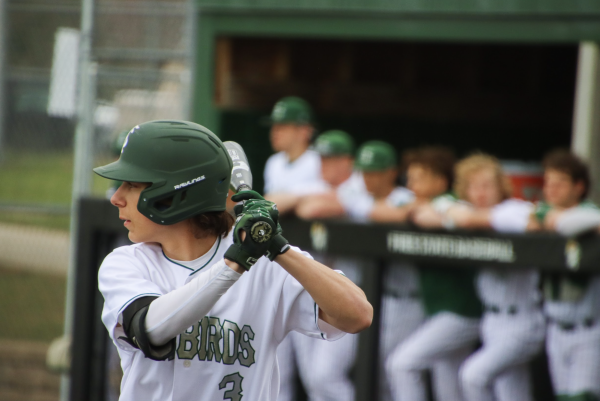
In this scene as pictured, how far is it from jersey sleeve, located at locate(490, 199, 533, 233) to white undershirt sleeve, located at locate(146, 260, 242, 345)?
2396 mm

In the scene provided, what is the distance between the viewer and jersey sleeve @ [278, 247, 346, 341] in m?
1.96

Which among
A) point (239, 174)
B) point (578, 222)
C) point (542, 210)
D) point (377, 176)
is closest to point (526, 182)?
point (377, 176)

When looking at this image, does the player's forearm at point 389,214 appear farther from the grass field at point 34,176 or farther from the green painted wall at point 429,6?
the green painted wall at point 429,6

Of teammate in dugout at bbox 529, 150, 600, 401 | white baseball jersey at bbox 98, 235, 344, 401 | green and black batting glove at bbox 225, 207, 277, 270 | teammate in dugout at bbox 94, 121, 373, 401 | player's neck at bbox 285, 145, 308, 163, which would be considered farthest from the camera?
player's neck at bbox 285, 145, 308, 163

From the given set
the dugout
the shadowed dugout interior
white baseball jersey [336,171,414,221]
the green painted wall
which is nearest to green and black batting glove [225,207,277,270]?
white baseball jersey [336,171,414,221]

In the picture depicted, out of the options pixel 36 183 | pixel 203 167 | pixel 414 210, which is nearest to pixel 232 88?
pixel 36 183

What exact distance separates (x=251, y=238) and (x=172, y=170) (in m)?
0.33

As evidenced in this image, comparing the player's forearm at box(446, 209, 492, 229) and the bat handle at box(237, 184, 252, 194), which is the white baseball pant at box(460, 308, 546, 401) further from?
the bat handle at box(237, 184, 252, 194)

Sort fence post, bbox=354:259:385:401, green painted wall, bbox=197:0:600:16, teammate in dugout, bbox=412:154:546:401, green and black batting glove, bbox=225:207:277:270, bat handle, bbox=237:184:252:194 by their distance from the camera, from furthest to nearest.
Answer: green painted wall, bbox=197:0:600:16
fence post, bbox=354:259:385:401
teammate in dugout, bbox=412:154:546:401
bat handle, bbox=237:184:252:194
green and black batting glove, bbox=225:207:277:270

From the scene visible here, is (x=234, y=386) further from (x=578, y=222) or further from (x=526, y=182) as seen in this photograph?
(x=526, y=182)

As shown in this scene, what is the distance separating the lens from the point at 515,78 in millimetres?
8773

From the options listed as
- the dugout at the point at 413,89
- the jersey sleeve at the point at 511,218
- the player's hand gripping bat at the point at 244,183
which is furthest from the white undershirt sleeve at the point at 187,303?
the dugout at the point at 413,89

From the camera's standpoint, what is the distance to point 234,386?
1.91 meters

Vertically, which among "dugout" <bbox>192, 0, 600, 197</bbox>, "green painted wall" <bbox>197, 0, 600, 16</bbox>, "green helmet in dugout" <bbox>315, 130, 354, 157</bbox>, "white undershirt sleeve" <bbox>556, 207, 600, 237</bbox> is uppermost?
"green painted wall" <bbox>197, 0, 600, 16</bbox>
